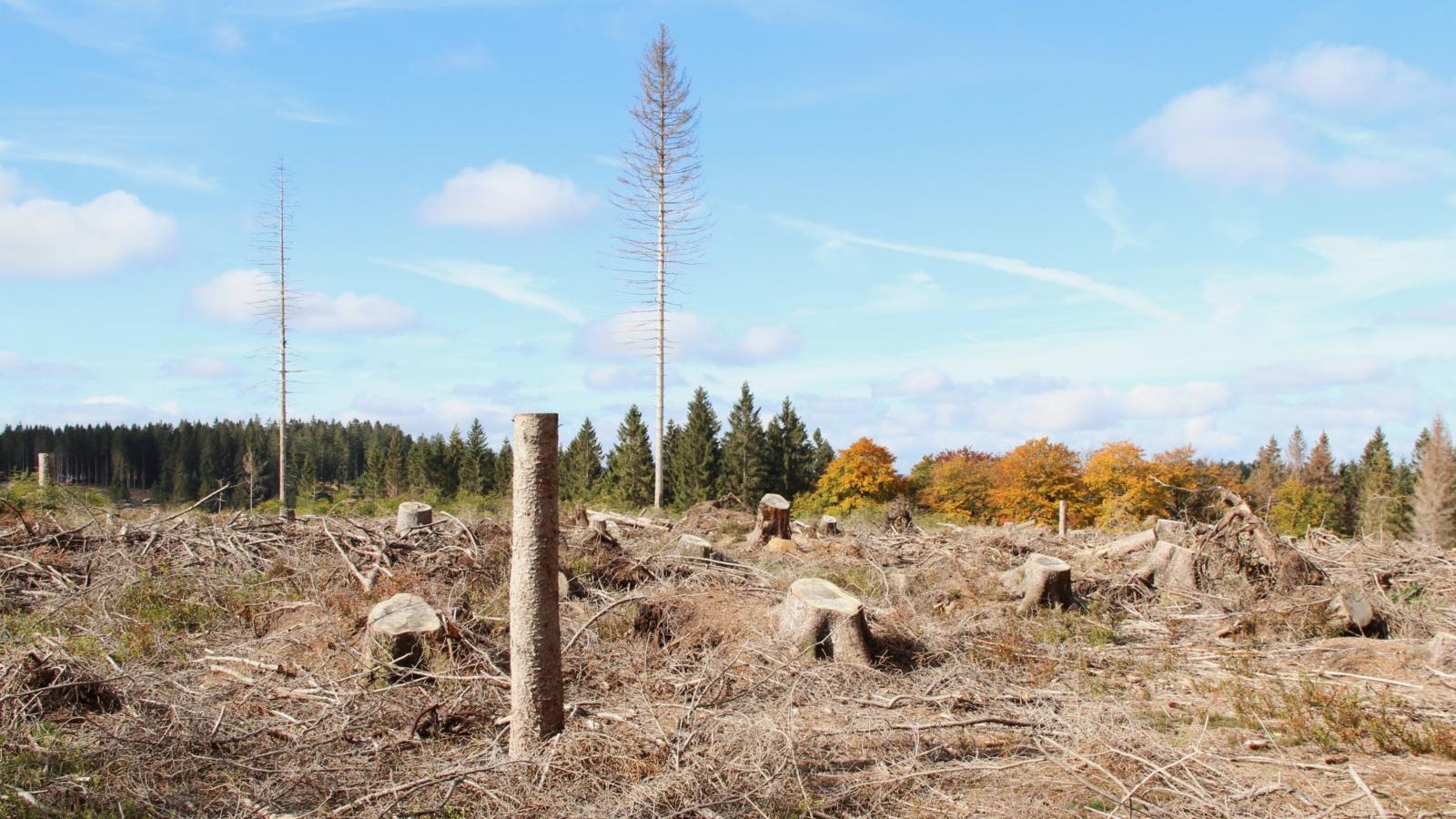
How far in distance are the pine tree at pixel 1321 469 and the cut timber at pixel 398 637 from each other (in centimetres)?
7478

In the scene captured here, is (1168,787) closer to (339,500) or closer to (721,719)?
(721,719)

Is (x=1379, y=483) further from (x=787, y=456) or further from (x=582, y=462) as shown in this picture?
(x=582, y=462)

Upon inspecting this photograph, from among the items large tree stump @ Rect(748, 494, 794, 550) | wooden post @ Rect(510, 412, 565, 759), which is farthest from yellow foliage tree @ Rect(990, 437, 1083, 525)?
wooden post @ Rect(510, 412, 565, 759)

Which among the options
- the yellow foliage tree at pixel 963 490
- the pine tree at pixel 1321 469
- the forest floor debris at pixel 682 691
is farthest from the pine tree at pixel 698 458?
the pine tree at pixel 1321 469

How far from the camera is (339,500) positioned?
52.9 ft

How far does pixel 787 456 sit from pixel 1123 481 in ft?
55.7

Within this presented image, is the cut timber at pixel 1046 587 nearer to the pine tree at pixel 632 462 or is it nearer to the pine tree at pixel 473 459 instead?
the pine tree at pixel 632 462

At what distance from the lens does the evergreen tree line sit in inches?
1879

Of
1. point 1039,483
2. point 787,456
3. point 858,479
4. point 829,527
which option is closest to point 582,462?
point 787,456

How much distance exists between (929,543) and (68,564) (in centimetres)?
1134

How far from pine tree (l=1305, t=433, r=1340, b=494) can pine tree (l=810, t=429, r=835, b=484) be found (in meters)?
36.8

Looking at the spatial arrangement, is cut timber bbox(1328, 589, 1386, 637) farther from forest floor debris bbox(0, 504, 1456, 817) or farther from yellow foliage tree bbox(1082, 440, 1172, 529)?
yellow foliage tree bbox(1082, 440, 1172, 529)

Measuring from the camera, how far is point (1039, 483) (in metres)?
40.9

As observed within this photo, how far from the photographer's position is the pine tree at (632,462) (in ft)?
154
